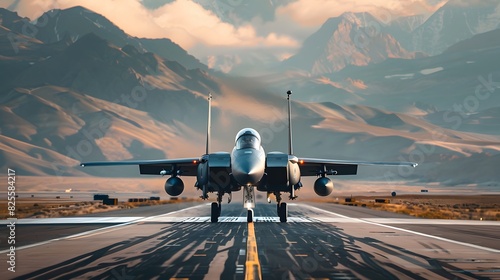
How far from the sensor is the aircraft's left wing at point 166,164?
33.5 metres

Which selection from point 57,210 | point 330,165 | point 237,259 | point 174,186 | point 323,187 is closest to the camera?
point 237,259

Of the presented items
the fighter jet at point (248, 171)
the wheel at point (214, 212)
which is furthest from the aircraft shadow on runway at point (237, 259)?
the wheel at point (214, 212)

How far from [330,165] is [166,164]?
33.7 feet

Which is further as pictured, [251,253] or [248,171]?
[248,171]

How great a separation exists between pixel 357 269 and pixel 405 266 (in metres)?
1.50

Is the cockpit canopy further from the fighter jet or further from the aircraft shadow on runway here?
the aircraft shadow on runway

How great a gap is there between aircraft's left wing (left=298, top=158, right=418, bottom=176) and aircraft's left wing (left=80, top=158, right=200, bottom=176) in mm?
6483

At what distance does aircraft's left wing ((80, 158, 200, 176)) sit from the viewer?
33.5 meters

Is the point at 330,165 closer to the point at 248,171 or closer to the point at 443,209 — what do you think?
the point at 248,171

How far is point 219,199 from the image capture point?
3350cm

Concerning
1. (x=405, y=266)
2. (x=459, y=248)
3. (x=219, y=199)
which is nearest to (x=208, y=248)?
(x=405, y=266)

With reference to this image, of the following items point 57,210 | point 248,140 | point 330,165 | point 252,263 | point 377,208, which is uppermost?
point 248,140

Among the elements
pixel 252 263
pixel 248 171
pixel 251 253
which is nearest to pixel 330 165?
pixel 248 171

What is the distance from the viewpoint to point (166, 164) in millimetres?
35719
